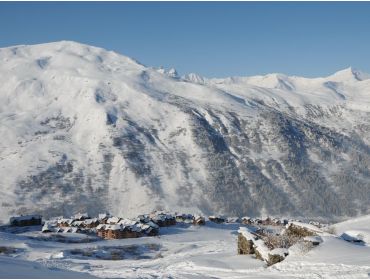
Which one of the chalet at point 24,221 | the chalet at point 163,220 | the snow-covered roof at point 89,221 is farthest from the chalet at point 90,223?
the chalet at point 163,220

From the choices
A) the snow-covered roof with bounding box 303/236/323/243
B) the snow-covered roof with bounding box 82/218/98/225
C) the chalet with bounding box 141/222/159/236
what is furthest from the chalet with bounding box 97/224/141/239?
the snow-covered roof with bounding box 303/236/323/243

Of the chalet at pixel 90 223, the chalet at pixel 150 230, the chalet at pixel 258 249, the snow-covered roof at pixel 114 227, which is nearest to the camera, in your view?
the chalet at pixel 258 249

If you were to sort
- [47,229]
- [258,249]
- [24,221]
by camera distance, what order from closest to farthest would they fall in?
1. [258,249]
2. [47,229]
3. [24,221]

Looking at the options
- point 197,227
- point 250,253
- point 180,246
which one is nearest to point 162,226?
point 197,227

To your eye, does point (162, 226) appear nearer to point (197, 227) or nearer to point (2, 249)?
point (197, 227)

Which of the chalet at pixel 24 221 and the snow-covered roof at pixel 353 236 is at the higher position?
the chalet at pixel 24 221

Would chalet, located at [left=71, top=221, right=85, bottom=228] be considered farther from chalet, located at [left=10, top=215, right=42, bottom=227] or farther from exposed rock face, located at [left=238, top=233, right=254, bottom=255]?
exposed rock face, located at [left=238, top=233, right=254, bottom=255]

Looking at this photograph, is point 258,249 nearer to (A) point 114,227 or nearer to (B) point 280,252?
(B) point 280,252

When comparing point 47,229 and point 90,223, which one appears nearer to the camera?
point 47,229

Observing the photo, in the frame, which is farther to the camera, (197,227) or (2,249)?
(197,227)

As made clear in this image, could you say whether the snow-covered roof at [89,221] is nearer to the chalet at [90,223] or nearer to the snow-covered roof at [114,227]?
the chalet at [90,223]

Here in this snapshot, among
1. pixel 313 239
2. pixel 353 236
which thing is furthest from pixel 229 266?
pixel 353 236
